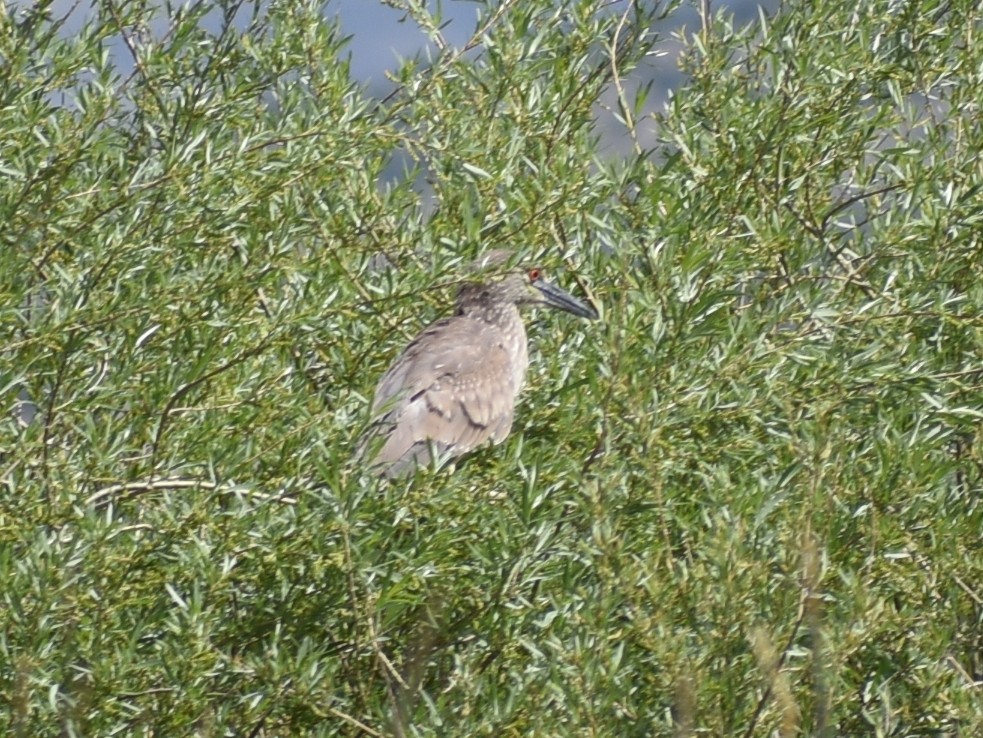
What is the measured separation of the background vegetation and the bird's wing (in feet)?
1.20

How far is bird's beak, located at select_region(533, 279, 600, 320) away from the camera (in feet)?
20.2

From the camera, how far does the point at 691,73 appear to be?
6340 mm

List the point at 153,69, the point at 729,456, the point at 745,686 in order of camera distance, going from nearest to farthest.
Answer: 1. the point at 745,686
2. the point at 729,456
3. the point at 153,69

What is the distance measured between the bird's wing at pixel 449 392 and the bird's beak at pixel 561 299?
330mm

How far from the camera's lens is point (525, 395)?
620 cm

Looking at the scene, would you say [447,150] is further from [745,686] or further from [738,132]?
[745,686]

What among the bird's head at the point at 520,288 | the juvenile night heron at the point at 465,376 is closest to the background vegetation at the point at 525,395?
the bird's head at the point at 520,288

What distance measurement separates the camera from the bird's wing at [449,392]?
637cm

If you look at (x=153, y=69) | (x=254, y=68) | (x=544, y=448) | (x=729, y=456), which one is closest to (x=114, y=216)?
(x=153, y=69)

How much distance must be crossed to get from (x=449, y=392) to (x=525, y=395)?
73cm

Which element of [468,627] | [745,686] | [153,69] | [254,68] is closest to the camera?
[745,686]

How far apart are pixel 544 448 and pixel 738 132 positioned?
1.30 meters

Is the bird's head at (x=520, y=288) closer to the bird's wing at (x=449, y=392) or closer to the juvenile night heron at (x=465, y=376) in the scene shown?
the juvenile night heron at (x=465, y=376)

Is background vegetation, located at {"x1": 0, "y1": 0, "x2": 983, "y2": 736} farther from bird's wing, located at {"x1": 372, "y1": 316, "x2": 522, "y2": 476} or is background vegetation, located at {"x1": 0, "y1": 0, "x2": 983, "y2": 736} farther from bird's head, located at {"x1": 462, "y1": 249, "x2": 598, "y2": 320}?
bird's wing, located at {"x1": 372, "y1": 316, "x2": 522, "y2": 476}
